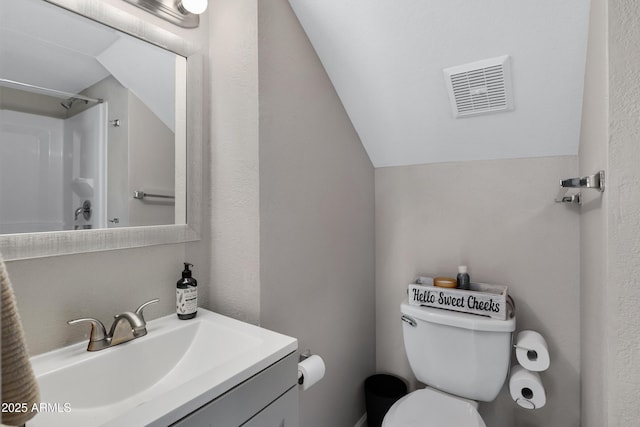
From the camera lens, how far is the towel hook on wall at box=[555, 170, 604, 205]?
81cm

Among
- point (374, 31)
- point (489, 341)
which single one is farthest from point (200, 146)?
point (489, 341)

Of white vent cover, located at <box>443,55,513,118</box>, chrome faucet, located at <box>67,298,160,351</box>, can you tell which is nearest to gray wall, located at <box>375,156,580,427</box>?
white vent cover, located at <box>443,55,513,118</box>

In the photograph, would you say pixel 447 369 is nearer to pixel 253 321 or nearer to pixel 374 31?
pixel 253 321

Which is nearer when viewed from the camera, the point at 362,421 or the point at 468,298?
the point at 468,298

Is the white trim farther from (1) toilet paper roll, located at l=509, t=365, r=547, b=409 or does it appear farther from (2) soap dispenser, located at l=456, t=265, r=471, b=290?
(2) soap dispenser, located at l=456, t=265, r=471, b=290

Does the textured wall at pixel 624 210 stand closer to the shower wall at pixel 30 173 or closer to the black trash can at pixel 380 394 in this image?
the black trash can at pixel 380 394

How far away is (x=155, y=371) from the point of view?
91 centimetres

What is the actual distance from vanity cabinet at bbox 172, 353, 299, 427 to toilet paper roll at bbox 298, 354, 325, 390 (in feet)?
0.46

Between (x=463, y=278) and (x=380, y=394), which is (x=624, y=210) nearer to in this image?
(x=463, y=278)

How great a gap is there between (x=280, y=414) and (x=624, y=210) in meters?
0.94

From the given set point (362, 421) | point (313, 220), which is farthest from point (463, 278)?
point (362, 421)

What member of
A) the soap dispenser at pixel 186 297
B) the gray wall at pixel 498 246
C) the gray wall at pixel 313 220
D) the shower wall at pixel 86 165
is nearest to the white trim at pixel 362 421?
the gray wall at pixel 313 220

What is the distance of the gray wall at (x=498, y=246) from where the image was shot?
4.46 feet

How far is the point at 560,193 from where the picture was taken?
1318mm
